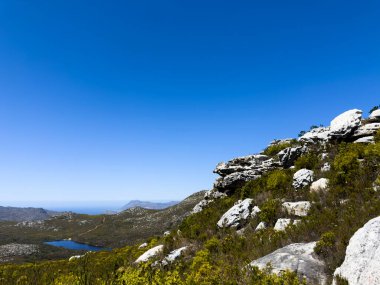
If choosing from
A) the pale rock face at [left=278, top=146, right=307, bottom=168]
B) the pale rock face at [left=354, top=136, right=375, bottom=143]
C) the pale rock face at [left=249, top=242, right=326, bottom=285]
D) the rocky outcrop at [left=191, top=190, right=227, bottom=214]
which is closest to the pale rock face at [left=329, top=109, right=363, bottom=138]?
the pale rock face at [left=354, top=136, right=375, bottom=143]

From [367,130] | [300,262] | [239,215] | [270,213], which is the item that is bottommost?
[300,262]

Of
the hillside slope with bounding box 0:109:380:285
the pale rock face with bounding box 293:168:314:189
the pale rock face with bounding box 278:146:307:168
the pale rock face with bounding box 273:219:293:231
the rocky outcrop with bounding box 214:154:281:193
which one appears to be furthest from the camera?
the rocky outcrop with bounding box 214:154:281:193

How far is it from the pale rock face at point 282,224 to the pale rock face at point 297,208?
83 centimetres

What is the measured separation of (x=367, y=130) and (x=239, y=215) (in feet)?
35.6

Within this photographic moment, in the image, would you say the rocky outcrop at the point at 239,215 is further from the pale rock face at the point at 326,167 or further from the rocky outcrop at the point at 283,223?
the pale rock face at the point at 326,167

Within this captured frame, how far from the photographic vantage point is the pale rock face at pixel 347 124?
19.6 metres

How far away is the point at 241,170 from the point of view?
23422 mm

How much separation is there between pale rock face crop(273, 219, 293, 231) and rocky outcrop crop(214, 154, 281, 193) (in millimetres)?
8819

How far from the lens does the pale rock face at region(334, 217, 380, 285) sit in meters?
6.39

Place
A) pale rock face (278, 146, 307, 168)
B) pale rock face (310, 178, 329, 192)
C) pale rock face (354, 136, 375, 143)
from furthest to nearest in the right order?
pale rock face (278, 146, 307, 168) < pale rock face (354, 136, 375, 143) < pale rock face (310, 178, 329, 192)

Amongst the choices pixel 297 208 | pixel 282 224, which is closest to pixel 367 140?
pixel 297 208

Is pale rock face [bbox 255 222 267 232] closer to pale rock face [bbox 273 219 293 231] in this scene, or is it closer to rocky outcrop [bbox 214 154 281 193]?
pale rock face [bbox 273 219 293 231]

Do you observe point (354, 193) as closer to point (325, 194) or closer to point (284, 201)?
point (325, 194)

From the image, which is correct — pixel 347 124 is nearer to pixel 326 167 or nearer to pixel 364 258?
pixel 326 167
